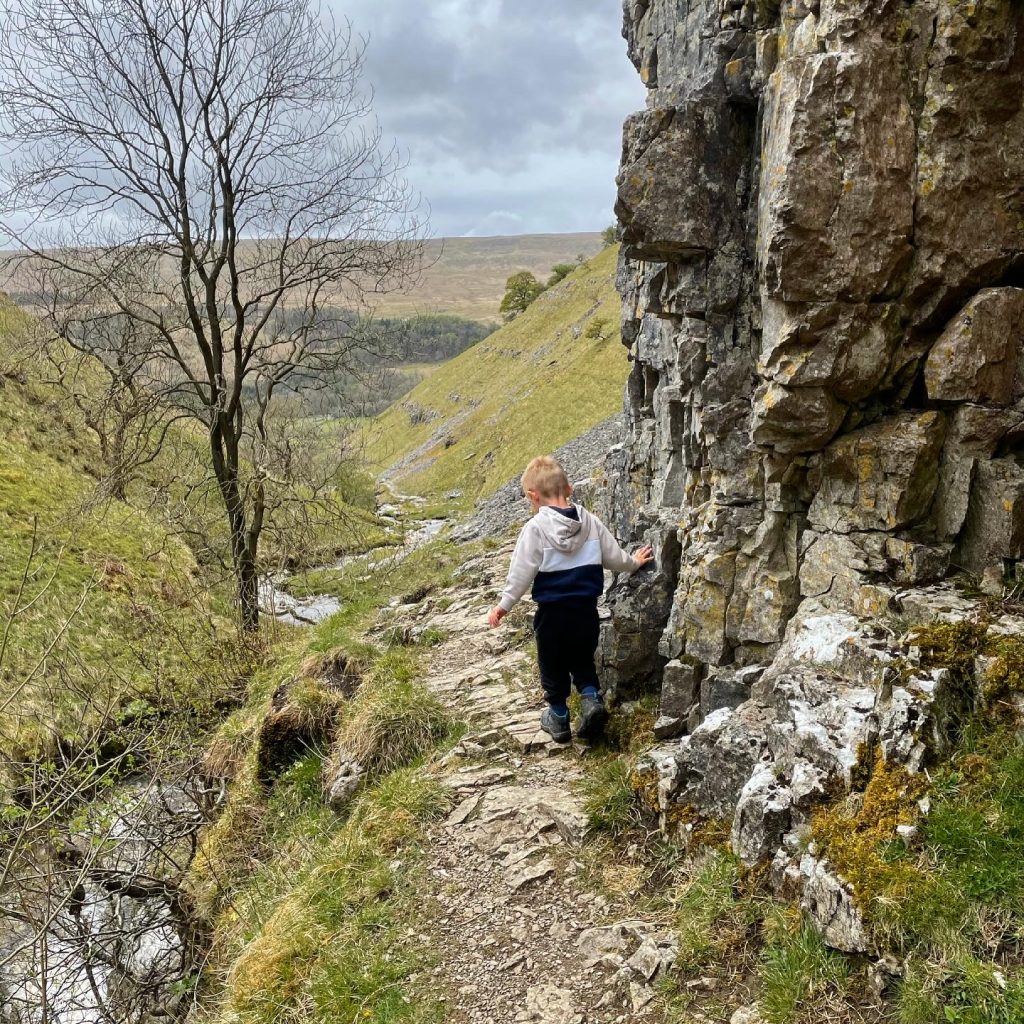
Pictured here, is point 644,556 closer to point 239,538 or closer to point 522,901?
point 522,901

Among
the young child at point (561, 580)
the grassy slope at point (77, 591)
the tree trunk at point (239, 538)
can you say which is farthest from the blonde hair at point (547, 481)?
the tree trunk at point (239, 538)

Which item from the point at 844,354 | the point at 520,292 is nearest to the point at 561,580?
the point at 844,354

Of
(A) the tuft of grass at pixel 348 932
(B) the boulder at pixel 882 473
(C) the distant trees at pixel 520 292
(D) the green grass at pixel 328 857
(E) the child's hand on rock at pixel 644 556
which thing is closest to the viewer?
(B) the boulder at pixel 882 473

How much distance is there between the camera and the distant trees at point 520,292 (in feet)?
377

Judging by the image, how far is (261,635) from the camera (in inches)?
642

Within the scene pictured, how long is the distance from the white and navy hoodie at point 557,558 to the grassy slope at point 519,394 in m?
24.5

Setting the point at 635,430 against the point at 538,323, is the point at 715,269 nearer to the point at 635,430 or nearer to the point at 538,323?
the point at 635,430

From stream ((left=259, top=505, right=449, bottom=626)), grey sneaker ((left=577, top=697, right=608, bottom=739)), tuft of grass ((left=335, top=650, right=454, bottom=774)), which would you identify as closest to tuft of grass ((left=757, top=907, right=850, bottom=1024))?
grey sneaker ((left=577, top=697, right=608, bottom=739))

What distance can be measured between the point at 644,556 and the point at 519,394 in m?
61.8

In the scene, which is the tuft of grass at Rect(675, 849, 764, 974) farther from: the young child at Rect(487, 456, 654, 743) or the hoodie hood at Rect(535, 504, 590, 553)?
the hoodie hood at Rect(535, 504, 590, 553)

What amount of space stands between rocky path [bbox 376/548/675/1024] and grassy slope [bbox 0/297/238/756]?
14.5 ft

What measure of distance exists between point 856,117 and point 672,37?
440 centimetres

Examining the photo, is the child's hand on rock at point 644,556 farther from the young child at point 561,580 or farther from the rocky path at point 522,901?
the rocky path at point 522,901

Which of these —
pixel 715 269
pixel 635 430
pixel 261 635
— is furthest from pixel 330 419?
pixel 715 269
